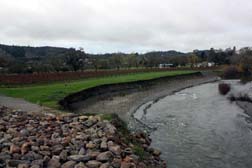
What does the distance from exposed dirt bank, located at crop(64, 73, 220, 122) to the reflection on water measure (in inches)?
117

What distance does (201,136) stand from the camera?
91.9 ft

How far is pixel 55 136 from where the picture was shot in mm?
19391

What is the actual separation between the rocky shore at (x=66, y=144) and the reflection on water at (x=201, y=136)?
73.0 inches

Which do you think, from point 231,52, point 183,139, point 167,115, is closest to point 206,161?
point 183,139

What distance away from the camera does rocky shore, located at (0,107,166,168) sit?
16.2 m

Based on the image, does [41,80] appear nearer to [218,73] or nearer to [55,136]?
[55,136]

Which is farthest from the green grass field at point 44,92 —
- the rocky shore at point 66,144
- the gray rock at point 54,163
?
the gray rock at point 54,163

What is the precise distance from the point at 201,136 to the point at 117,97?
3152cm

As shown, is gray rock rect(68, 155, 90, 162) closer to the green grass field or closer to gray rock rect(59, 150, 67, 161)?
gray rock rect(59, 150, 67, 161)

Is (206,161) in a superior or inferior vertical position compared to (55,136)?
inferior

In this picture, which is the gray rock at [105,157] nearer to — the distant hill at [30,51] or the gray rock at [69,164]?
the gray rock at [69,164]

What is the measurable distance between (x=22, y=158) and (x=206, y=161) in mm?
9569

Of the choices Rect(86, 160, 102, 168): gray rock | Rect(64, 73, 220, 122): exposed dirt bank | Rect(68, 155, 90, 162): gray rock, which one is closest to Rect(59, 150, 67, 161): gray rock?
Rect(68, 155, 90, 162): gray rock

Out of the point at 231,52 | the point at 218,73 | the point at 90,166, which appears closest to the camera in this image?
the point at 90,166
